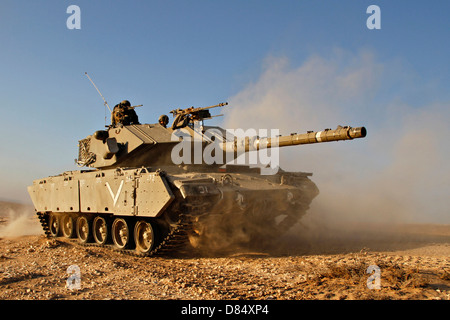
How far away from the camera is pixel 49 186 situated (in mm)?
13477

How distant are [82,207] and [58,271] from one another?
4412 mm

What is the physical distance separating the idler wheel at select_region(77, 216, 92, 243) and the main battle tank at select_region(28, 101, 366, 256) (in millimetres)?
30

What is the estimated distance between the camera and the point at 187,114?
1154 centimetres

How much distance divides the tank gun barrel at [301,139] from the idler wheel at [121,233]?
3.32 m

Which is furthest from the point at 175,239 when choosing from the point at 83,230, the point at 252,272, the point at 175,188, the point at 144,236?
the point at 83,230

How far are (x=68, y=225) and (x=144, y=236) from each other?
5195 millimetres

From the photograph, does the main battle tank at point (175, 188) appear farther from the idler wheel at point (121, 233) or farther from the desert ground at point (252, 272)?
the desert ground at point (252, 272)

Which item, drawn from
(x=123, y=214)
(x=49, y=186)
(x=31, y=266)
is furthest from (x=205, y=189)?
(x=49, y=186)

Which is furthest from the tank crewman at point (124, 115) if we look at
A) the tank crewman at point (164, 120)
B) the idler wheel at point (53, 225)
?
the idler wheel at point (53, 225)

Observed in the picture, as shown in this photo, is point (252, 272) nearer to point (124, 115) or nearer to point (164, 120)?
point (164, 120)

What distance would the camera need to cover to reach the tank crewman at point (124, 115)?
12.4 metres

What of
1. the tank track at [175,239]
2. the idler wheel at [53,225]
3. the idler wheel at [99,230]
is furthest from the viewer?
the idler wheel at [53,225]

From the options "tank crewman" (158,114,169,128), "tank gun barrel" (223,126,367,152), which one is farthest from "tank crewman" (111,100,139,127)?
"tank gun barrel" (223,126,367,152)

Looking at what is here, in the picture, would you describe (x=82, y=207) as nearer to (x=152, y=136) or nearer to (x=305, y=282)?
(x=152, y=136)
